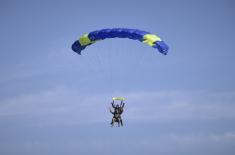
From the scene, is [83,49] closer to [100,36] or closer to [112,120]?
[100,36]

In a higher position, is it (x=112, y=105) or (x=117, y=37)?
(x=117, y=37)

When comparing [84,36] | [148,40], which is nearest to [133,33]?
[148,40]

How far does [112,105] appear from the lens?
44562 mm

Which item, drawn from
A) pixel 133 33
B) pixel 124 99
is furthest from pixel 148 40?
pixel 124 99

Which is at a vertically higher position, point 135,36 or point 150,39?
point 135,36

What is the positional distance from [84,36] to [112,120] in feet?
24.4

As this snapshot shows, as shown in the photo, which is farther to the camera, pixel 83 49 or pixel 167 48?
pixel 83 49

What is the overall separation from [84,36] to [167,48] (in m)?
7.36

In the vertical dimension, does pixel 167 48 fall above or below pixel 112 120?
above

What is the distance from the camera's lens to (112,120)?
4425 centimetres

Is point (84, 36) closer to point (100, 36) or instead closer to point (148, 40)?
Answer: point (100, 36)

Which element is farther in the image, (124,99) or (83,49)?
(83,49)

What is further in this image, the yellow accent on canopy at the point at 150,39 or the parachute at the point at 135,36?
the yellow accent on canopy at the point at 150,39

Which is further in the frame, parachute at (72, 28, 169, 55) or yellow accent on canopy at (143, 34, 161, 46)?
yellow accent on canopy at (143, 34, 161, 46)
